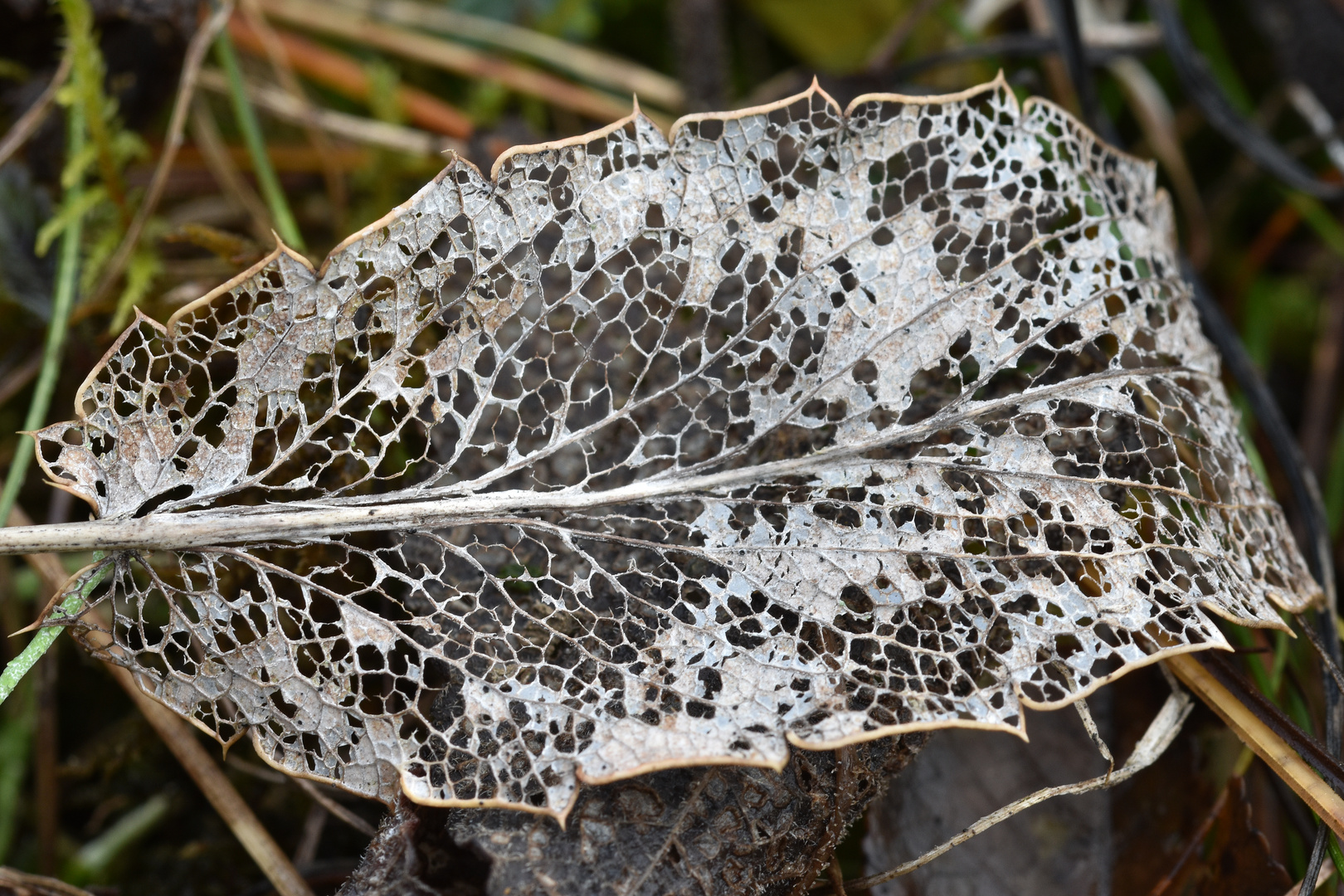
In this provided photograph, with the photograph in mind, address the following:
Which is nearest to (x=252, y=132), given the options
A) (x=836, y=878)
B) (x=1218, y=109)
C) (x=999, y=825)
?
(x=836, y=878)

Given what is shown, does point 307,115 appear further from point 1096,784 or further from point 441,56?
point 1096,784

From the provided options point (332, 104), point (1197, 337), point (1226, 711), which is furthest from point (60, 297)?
point (1226, 711)

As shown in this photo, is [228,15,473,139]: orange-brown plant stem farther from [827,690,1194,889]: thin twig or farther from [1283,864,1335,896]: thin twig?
[1283,864,1335,896]: thin twig

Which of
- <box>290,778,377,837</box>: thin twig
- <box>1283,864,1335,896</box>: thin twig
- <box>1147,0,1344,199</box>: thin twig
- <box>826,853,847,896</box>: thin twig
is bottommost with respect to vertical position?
<box>1283,864,1335,896</box>: thin twig

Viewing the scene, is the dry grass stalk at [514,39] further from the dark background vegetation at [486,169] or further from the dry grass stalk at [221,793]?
the dry grass stalk at [221,793]

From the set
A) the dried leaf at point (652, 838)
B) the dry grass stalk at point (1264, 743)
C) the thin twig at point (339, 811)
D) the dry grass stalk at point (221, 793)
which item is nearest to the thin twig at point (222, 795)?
the dry grass stalk at point (221, 793)

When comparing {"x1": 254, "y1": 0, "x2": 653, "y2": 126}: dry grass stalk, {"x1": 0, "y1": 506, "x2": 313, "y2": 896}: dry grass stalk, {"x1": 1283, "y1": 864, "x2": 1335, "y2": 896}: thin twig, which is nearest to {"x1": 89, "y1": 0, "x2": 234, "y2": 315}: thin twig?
{"x1": 254, "y1": 0, "x2": 653, "y2": 126}: dry grass stalk
